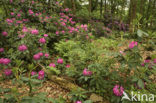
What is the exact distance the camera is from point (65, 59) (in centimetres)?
351

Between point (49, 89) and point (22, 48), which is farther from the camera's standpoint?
point (22, 48)

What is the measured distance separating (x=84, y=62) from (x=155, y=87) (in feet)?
4.60

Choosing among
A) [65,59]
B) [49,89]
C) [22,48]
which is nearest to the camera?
[49,89]

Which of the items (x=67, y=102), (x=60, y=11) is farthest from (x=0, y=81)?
(x=60, y=11)

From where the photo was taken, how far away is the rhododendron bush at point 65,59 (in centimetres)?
167

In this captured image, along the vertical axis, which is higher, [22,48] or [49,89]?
[22,48]

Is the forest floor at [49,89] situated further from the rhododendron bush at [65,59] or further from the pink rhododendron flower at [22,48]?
the pink rhododendron flower at [22,48]

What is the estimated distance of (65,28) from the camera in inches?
187

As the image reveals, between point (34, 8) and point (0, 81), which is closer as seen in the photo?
point (0, 81)

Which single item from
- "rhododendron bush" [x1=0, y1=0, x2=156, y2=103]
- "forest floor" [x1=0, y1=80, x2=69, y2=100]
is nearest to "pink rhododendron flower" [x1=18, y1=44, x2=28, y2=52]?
"rhododendron bush" [x1=0, y1=0, x2=156, y2=103]

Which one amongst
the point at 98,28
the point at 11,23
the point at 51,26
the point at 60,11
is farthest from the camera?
the point at 98,28

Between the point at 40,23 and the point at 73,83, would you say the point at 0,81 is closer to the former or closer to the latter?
the point at 73,83

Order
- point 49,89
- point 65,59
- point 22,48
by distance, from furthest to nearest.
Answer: point 65,59 < point 22,48 < point 49,89

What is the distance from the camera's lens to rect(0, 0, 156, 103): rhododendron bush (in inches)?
65.6
